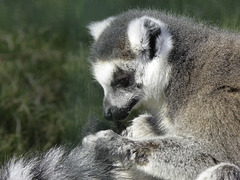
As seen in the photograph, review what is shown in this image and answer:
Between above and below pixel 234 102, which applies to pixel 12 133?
below

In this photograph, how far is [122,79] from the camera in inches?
155

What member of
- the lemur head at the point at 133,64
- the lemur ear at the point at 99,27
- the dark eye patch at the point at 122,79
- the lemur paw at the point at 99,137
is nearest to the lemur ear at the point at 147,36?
the lemur head at the point at 133,64

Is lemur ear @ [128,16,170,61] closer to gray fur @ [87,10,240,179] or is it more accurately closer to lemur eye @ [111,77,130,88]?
gray fur @ [87,10,240,179]

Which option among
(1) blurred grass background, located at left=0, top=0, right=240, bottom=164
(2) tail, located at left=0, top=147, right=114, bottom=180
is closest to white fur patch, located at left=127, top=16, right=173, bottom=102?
(2) tail, located at left=0, top=147, right=114, bottom=180

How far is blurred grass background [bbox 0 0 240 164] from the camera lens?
16.9 ft

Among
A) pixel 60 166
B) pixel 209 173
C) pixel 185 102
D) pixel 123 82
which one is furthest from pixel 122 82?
pixel 209 173

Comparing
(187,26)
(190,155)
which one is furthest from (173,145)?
(187,26)

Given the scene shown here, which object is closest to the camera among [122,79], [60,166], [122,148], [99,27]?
[60,166]

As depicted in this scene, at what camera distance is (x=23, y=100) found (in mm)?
5520

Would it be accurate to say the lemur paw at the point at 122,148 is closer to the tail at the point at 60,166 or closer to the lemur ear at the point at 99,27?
the tail at the point at 60,166

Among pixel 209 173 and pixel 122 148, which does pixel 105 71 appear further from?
pixel 209 173

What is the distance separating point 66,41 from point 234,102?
3.28 m

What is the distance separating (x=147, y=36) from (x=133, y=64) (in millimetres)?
234

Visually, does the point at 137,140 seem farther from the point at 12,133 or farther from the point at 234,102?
the point at 12,133
